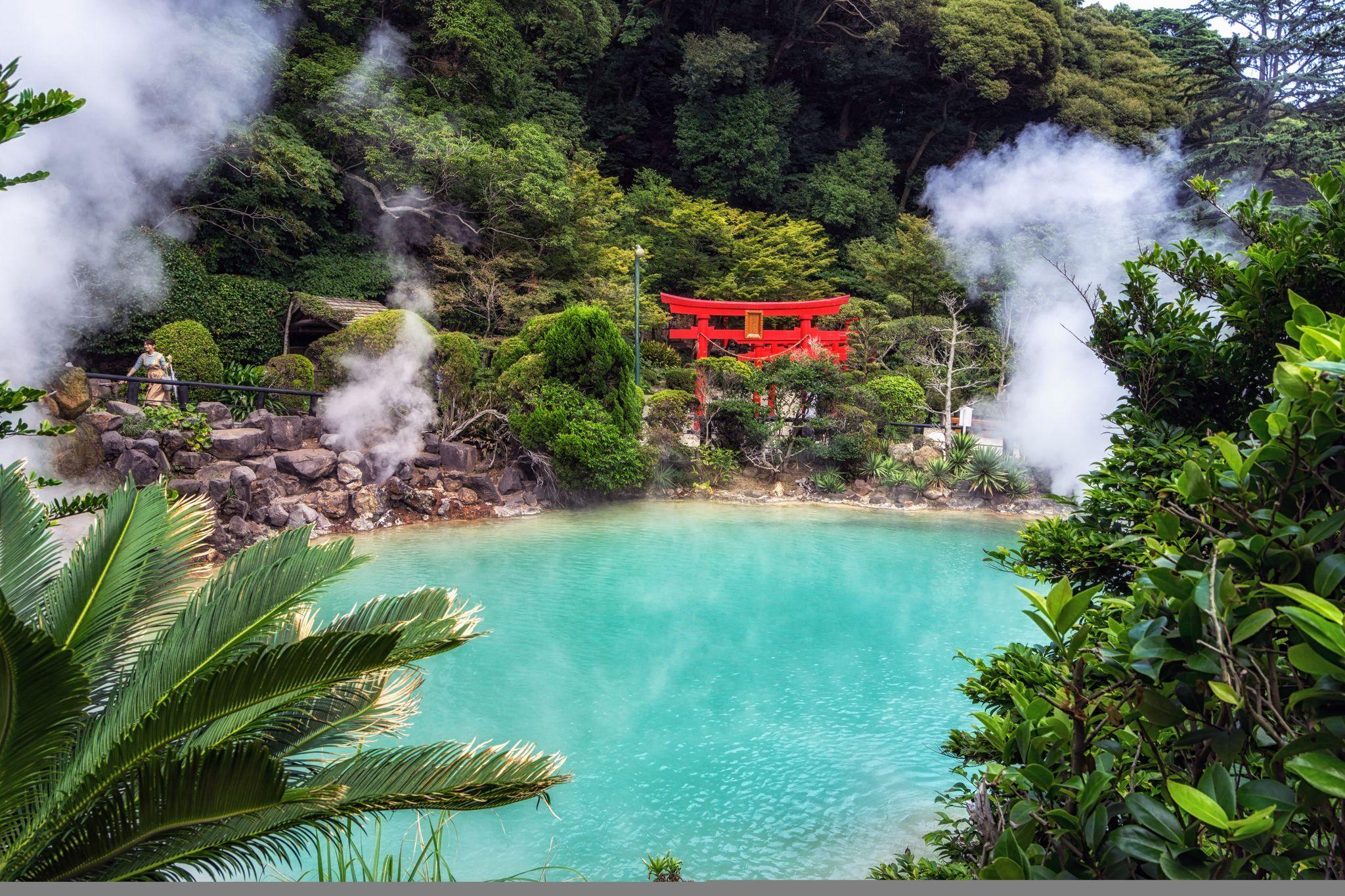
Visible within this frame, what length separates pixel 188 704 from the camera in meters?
1.73

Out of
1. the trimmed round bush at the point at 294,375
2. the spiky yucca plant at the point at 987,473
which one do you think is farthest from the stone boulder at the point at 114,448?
the spiky yucca plant at the point at 987,473

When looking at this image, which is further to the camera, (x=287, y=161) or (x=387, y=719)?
(x=287, y=161)

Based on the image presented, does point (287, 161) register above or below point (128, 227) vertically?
above

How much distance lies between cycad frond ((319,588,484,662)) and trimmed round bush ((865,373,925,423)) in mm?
11775

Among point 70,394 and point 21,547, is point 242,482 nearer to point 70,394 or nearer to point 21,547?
point 70,394

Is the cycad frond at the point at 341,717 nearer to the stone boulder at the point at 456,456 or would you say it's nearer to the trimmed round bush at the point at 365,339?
the stone boulder at the point at 456,456

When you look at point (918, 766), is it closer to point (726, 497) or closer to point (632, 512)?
point (632, 512)

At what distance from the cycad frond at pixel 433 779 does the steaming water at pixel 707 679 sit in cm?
190

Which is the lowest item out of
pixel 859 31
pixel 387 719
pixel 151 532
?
pixel 387 719

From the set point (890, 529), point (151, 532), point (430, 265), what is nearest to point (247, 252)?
point (430, 265)

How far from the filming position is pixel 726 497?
506 inches

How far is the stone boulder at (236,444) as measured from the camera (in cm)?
990

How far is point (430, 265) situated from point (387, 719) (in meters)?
14.4

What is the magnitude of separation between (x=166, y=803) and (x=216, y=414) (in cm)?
1017
